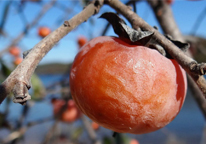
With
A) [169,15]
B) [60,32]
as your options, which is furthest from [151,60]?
[169,15]

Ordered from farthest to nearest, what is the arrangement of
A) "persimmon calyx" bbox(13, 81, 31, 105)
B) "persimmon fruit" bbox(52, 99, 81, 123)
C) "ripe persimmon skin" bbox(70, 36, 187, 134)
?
1. "persimmon fruit" bbox(52, 99, 81, 123)
2. "ripe persimmon skin" bbox(70, 36, 187, 134)
3. "persimmon calyx" bbox(13, 81, 31, 105)

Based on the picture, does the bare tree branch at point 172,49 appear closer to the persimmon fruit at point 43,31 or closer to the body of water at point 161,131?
the persimmon fruit at point 43,31

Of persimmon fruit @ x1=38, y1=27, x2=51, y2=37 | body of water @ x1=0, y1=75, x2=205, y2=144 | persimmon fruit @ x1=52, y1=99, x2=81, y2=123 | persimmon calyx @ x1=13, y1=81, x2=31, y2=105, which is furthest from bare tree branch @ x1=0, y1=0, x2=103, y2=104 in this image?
body of water @ x1=0, y1=75, x2=205, y2=144

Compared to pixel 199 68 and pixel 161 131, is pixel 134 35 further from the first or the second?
pixel 161 131

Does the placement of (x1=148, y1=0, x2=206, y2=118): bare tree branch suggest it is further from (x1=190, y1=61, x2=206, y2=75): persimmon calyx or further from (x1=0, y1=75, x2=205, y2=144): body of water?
(x1=0, y1=75, x2=205, y2=144): body of water

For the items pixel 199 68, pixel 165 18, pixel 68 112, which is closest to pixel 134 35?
pixel 199 68

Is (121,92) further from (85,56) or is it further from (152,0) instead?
(152,0)

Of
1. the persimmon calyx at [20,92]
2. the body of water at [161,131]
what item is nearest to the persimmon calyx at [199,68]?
the persimmon calyx at [20,92]
